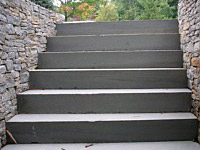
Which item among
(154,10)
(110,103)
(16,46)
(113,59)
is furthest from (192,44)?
(154,10)

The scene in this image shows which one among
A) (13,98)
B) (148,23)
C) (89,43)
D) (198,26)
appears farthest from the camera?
(148,23)

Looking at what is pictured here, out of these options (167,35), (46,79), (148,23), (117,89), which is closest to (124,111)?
(117,89)

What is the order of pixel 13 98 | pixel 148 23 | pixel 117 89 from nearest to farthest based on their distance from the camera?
pixel 13 98, pixel 117 89, pixel 148 23

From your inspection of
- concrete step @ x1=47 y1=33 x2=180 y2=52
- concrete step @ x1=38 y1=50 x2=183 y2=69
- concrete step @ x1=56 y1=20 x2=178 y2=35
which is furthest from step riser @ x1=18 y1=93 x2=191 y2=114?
concrete step @ x1=56 y1=20 x2=178 y2=35

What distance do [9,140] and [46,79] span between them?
850 mm

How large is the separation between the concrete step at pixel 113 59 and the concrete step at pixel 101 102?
1.78ft

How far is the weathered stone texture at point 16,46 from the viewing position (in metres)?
1.93

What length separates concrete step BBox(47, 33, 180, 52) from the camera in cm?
285

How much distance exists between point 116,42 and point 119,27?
48 cm

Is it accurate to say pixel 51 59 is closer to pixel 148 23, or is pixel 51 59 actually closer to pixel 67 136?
pixel 67 136

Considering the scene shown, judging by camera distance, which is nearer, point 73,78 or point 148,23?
point 73,78

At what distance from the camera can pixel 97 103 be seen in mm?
2176

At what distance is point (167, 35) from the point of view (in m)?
2.87

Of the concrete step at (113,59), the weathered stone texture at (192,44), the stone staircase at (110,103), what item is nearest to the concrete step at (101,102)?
the stone staircase at (110,103)
